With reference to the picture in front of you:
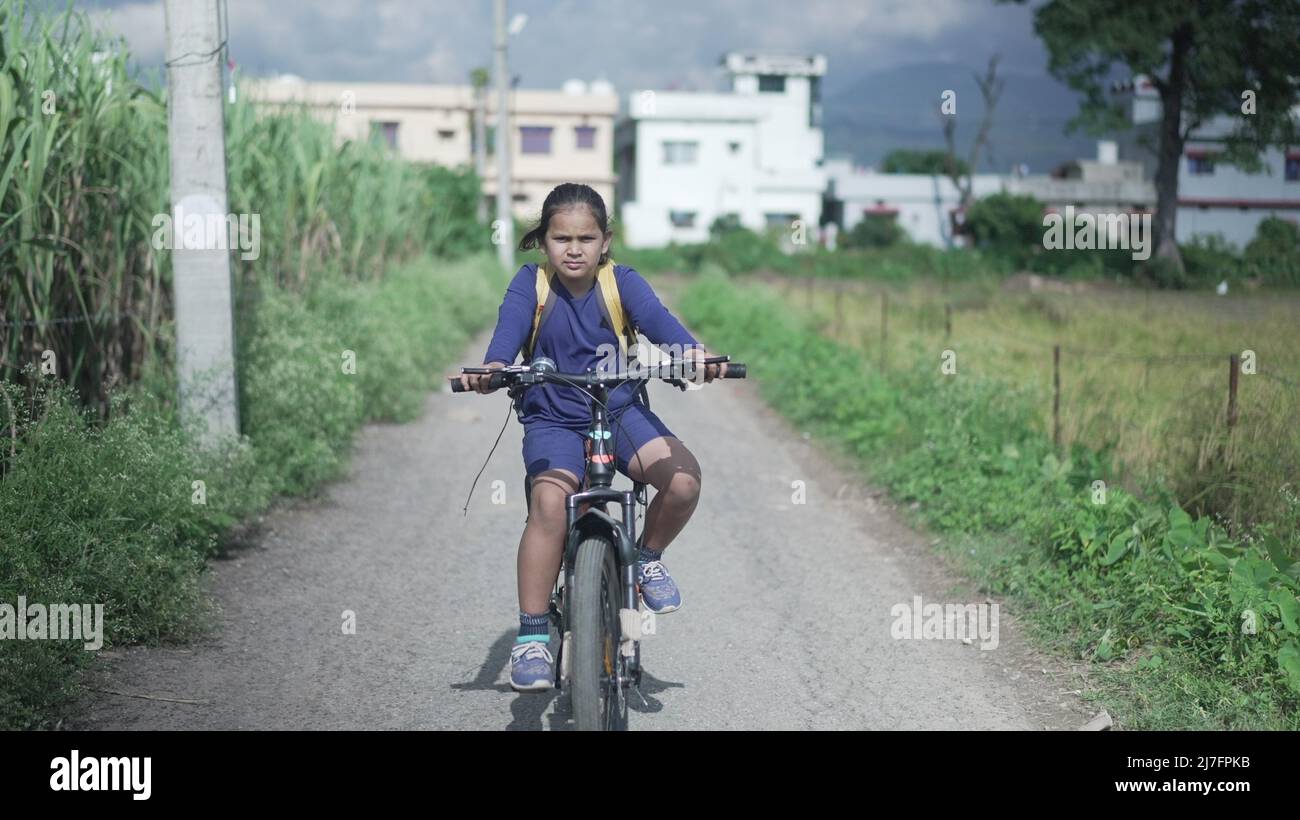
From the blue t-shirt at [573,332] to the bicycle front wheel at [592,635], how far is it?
59cm

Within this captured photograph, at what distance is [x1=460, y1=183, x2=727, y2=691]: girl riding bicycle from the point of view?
409 centimetres

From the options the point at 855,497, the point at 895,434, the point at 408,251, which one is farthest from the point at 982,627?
the point at 408,251

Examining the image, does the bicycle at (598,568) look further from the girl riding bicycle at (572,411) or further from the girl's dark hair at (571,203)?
the girl's dark hair at (571,203)

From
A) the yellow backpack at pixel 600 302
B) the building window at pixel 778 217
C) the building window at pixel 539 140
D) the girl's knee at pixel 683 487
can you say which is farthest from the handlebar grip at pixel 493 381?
the building window at pixel 778 217

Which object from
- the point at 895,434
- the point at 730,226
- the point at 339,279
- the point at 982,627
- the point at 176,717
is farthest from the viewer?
the point at 730,226

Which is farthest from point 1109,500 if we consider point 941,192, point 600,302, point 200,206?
point 941,192

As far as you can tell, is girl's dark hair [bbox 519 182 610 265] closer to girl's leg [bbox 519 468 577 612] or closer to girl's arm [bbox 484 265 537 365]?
girl's arm [bbox 484 265 537 365]

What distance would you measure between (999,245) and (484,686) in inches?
1894

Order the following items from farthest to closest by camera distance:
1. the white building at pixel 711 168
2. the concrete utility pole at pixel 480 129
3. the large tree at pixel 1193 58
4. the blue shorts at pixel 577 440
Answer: the white building at pixel 711 168 < the concrete utility pole at pixel 480 129 < the large tree at pixel 1193 58 < the blue shorts at pixel 577 440

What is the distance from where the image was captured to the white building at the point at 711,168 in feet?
195

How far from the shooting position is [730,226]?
182ft

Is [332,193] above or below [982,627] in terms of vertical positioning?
above

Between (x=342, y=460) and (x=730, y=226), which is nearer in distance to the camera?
(x=342, y=460)

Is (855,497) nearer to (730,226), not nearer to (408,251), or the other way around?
(408,251)
